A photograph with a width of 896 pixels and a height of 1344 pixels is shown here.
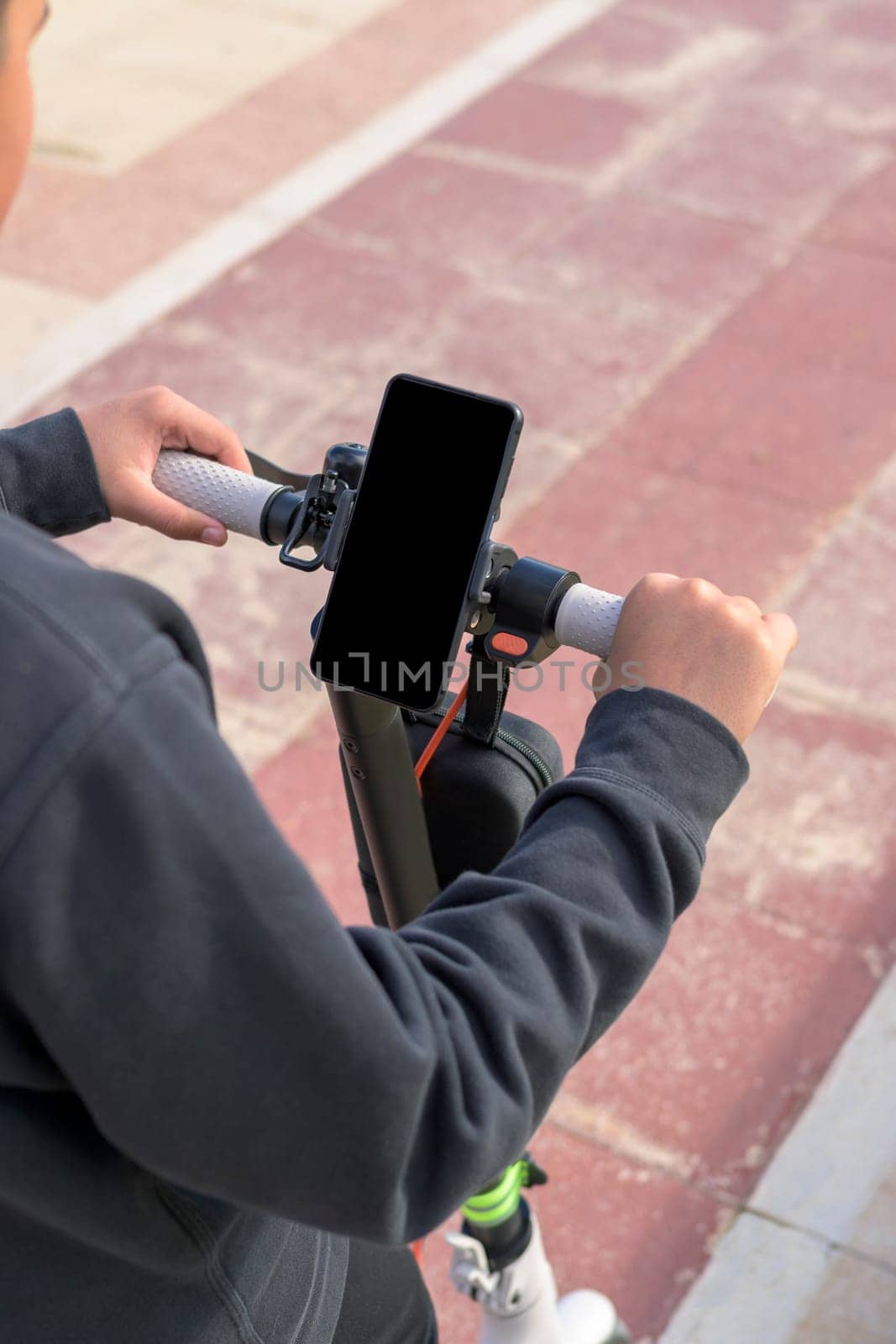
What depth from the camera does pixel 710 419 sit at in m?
5.21

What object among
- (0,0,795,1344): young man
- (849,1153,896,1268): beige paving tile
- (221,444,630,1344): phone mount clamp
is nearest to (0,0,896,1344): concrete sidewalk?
(849,1153,896,1268): beige paving tile

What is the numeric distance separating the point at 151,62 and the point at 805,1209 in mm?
7078

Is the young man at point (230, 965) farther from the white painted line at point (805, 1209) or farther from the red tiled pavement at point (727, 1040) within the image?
the red tiled pavement at point (727, 1040)

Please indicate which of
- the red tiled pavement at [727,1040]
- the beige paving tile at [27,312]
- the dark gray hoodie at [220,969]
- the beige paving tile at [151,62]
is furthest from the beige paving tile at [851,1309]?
the beige paving tile at [151,62]

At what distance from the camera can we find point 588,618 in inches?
53.9

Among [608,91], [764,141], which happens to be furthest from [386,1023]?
[608,91]

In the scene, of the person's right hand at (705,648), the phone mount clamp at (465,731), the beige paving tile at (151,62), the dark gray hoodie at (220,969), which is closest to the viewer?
the dark gray hoodie at (220,969)

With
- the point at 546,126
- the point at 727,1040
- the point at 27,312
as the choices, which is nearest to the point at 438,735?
the point at 727,1040

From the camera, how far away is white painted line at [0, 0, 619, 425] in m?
5.60

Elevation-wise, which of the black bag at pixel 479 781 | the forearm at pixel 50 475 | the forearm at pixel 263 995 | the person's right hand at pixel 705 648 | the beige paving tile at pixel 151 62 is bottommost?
the beige paving tile at pixel 151 62

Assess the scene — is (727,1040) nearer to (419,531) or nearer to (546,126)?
(419,531)

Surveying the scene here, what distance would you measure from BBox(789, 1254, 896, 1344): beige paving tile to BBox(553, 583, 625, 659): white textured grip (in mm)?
1843

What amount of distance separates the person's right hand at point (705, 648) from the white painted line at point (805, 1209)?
182cm

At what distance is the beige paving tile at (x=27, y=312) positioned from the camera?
5.73 meters
